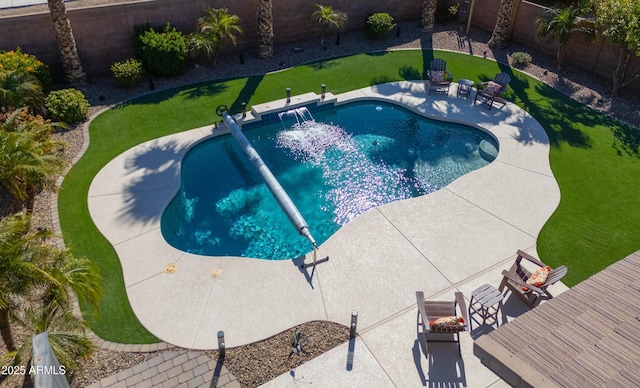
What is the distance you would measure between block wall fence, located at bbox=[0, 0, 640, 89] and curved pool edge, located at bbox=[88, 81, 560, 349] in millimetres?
7153

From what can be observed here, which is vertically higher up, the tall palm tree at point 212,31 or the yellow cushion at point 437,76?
the tall palm tree at point 212,31

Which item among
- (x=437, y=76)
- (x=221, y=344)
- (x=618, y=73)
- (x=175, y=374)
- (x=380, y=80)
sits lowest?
(x=175, y=374)

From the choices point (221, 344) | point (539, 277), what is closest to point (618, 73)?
point (539, 277)

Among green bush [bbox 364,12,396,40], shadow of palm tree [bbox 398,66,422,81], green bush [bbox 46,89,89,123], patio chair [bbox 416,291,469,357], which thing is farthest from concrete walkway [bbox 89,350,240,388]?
green bush [bbox 364,12,396,40]

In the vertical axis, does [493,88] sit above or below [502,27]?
below

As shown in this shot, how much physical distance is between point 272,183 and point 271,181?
113 millimetres

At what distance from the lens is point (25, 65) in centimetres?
1789

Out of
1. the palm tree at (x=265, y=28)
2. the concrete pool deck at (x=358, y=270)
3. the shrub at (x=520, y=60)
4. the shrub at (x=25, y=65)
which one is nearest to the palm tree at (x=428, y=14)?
the shrub at (x=520, y=60)

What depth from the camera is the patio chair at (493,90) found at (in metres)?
19.8

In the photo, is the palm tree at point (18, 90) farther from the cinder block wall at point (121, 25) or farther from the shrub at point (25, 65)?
the cinder block wall at point (121, 25)

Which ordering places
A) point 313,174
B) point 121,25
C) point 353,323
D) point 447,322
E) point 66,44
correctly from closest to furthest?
point 447,322 → point 353,323 → point 313,174 → point 66,44 → point 121,25

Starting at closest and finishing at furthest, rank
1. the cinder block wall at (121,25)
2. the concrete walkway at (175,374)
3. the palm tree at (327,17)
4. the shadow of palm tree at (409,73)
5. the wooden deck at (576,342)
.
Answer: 1. the wooden deck at (576,342)
2. the concrete walkway at (175,374)
3. the cinder block wall at (121,25)
4. the shadow of palm tree at (409,73)
5. the palm tree at (327,17)

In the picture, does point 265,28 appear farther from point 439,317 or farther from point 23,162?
point 439,317

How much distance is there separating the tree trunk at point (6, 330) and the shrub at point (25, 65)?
12.2 meters
